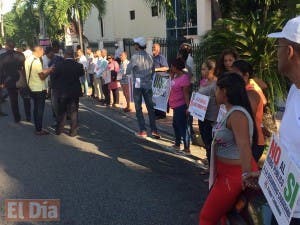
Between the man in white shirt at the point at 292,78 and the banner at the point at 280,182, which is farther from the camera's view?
the man in white shirt at the point at 292,78

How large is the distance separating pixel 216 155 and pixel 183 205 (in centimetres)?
202

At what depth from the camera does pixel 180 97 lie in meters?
7.98

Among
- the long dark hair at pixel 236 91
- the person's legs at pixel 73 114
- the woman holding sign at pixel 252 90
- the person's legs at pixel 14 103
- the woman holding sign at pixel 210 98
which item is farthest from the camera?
the person's legs at pixel 14 103

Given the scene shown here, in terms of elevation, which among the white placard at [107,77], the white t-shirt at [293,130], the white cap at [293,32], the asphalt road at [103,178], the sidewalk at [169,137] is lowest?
the sidewalk at [169,137]

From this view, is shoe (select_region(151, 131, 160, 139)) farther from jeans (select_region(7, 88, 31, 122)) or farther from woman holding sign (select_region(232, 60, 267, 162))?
woman holding sign (select_region(232, 60, 267, 162))

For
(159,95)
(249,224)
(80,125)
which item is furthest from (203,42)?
(249,224)

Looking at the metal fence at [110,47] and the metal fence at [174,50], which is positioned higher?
the metal fence at [174,50]

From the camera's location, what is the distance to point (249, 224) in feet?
9.98

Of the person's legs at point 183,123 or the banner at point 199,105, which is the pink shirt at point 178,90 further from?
the banner at point 199,105

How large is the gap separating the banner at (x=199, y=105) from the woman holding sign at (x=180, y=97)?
753 millimetres

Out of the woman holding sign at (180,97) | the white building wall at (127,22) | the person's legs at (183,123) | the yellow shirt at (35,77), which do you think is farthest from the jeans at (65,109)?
the white building wall at (127,22)

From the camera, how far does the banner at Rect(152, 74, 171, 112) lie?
9.13 metres

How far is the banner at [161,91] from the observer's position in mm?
9133

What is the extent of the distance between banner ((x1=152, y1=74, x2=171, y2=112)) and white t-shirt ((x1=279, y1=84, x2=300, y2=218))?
6.47 metres
